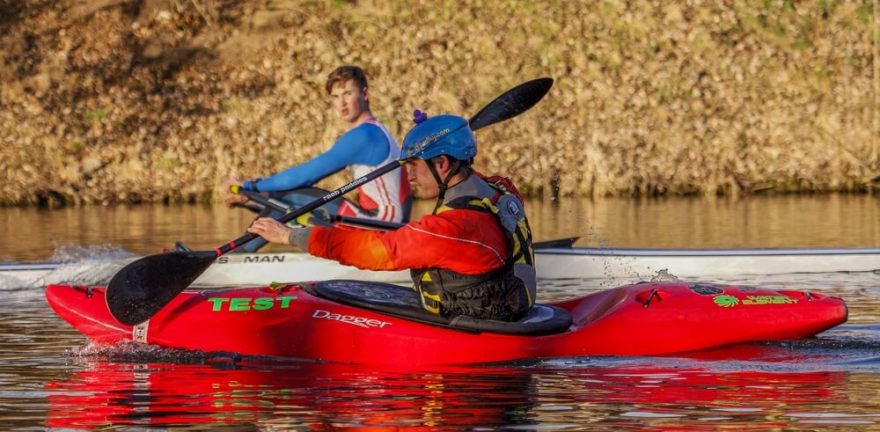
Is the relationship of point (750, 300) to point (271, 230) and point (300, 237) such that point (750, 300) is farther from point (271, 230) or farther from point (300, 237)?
point (271, 230)

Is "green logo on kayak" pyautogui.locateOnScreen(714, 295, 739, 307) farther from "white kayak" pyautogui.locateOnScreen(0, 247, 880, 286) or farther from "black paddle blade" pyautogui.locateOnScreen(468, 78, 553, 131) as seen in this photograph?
"white kayak" pyautogui.locateOnScreen(0, 247, 880, 286)

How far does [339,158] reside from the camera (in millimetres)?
12727

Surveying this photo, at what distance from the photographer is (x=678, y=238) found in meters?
17.7

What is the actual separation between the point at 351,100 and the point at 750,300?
417cm

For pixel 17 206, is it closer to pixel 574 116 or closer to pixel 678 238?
pixel 574 116

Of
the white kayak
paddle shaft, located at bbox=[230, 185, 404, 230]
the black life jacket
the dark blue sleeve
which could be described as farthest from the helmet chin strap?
the white kayak

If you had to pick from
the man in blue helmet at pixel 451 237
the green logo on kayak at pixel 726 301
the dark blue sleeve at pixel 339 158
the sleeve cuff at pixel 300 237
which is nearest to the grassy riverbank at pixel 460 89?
the dark blue sleeve at pixel 339 158

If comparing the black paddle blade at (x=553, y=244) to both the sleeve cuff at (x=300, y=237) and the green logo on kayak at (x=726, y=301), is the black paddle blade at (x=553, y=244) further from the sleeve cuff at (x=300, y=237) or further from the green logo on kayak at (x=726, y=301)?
the sleeve cuff at (x=300, y=237)

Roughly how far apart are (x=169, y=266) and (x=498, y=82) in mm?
17924

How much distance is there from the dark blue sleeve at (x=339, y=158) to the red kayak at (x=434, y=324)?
2958 millimetres

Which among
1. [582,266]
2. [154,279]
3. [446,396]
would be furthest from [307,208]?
[582,266]

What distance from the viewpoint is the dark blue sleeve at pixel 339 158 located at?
1267cm

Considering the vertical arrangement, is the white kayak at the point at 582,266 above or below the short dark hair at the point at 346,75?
below

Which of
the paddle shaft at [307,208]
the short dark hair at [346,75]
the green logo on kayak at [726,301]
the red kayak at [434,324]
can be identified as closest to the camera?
the red kayak at [434,324]
